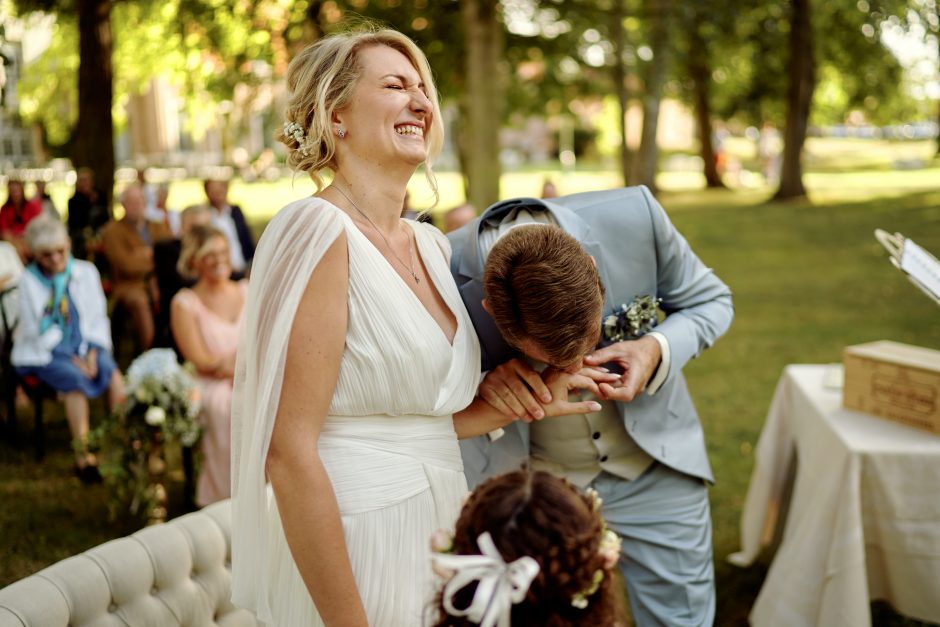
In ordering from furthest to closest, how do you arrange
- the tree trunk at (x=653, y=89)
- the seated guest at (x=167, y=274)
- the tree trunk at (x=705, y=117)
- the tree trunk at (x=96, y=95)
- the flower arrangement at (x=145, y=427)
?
the tree trunk at (x=705, y=117), the tree trunk at (x=653, y=89), the tree trunk at (x=96, y=95), the seated guest at (x=167, y=274), the flower arrangement at (x=145, y=427)

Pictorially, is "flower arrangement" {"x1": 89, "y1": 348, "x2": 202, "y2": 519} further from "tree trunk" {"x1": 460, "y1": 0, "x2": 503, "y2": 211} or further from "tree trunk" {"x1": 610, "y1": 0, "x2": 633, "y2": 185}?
"tree trunk" {"x1": 610, "y1": 0, "x2": 633, "y2": 185}

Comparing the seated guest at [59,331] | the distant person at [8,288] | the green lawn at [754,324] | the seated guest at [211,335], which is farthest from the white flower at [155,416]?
the distant person at [8,288]

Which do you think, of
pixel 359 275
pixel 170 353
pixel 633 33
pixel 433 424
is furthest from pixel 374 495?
pixel 633 33

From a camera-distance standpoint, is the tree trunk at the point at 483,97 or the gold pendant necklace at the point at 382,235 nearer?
the gold pendant necklace at the point at 382,235

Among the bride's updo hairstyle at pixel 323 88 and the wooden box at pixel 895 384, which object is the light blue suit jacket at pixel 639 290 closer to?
the bride's updo hairstyle at pixel 323 88

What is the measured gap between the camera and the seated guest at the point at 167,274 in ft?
26.5

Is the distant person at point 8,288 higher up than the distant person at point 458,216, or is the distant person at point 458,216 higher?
the distant person at point 458,216

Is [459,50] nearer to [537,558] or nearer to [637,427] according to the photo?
[637,427]

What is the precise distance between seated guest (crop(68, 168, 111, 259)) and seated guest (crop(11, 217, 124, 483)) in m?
5.05

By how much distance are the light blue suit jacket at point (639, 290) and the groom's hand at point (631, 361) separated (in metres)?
0.08

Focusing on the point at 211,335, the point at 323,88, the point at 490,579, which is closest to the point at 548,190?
the point at 211,335

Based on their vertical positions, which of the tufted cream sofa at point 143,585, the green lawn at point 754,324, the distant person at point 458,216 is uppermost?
the distant person at point 458,216

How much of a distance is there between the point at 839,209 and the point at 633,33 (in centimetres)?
653

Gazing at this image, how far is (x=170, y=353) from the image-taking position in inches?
226
